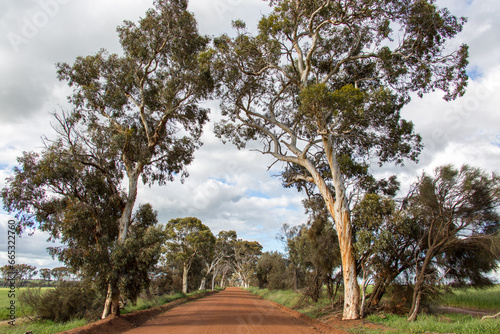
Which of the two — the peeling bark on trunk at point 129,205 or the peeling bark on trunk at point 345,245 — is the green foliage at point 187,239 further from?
the peeling bark on trunk at point 345,245

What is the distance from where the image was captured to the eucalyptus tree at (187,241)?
1353 inches

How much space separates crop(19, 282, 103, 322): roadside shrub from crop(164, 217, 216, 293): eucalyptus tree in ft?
65.1

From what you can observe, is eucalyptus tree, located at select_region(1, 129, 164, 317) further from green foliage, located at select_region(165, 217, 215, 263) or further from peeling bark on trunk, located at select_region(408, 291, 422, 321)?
green foliage, located at select_region(165, 217, 215, 263)

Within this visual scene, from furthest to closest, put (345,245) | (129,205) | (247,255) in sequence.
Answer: (247,255) < (129,205) < (345,245)

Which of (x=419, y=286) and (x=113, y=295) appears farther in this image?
(x=113, y=295)

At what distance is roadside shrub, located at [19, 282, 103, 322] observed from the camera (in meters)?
13.0

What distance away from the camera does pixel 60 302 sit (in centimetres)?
1325

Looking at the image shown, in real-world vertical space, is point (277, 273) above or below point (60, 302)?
above

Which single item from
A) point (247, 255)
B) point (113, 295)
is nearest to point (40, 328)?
point (113, 295)

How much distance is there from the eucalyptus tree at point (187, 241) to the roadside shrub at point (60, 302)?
1984 cm

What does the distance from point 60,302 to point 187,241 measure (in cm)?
Result: 2360

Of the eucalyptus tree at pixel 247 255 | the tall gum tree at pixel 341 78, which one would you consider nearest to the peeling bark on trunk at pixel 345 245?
the tall gum tree at pixel 341 78

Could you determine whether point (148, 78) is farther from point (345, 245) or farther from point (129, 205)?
point (345, 245)

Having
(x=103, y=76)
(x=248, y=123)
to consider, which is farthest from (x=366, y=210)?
(x=103, y=76)
